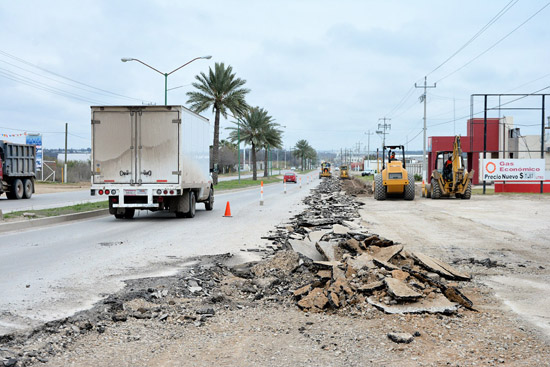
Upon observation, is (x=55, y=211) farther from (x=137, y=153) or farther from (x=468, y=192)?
(x=468, y=192)

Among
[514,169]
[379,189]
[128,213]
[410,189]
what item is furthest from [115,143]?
[514,169]

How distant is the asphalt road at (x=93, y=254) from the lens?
6.63 meters

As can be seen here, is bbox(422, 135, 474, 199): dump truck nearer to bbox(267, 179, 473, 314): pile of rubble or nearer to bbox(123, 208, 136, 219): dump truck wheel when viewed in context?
bbox(123, 208, 136, 219): dump truck wheel

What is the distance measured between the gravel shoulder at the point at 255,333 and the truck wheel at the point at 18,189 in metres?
→ 25.6

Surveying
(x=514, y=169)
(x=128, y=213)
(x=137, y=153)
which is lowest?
(x=128, y=213)

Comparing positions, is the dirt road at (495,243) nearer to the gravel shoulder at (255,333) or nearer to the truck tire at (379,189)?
the gravel shoulder at (255,333)

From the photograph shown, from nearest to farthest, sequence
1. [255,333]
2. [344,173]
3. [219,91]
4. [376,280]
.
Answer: [255,333], [376,280], [219,91], [344,173]

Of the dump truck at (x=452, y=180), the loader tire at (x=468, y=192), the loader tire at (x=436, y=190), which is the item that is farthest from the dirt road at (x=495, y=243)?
the loader tire at (x=436, y=190)

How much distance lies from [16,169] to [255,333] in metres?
28.6

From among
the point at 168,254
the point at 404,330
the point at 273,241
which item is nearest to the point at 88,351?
the point at 404,330

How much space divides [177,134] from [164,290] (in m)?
10.5

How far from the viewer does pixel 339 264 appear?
25.3 feet

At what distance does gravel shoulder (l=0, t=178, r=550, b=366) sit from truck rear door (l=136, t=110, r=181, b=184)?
939 centimetres

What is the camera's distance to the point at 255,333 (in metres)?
5.44
